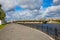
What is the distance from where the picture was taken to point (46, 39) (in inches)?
1160

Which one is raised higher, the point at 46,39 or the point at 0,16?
the point at 46,39

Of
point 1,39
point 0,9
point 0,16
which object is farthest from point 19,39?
point 0,9

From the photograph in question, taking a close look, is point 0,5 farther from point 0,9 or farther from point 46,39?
point 46,39

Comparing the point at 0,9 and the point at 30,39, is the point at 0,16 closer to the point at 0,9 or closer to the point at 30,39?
the point at 0,9

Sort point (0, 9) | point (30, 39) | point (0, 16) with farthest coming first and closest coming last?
point (0, 9), point (0, 16), point (30, 39)

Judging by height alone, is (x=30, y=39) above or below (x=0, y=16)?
above

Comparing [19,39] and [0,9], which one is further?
[0,9]

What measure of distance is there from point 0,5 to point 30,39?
84.7 m

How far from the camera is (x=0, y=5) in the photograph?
11081cm

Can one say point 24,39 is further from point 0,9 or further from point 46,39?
point 0,9

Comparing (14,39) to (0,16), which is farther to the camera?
(0,16)

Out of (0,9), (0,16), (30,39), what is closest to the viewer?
(30,39)

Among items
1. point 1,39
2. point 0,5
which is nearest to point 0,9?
point 0,5

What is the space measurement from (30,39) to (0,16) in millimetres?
71605
